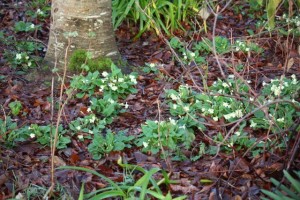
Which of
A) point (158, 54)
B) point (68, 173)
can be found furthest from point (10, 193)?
point (158, 54)

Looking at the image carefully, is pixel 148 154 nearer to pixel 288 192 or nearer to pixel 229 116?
pixel 229 116

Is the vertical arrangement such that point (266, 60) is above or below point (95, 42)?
below

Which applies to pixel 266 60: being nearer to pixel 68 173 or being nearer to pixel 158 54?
pixel 158 54

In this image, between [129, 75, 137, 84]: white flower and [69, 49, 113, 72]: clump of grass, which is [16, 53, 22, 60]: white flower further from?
[129, 75, 137, 84]: white flower

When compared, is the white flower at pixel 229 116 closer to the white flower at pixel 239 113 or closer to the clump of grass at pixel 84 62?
the white flower at pixel 239 113

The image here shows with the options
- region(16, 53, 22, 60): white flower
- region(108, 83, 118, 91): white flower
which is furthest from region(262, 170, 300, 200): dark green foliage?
region(16, 53, 22, 60): white flower

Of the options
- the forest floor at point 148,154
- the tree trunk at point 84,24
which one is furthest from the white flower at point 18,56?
the tree trunk at point 84,24
